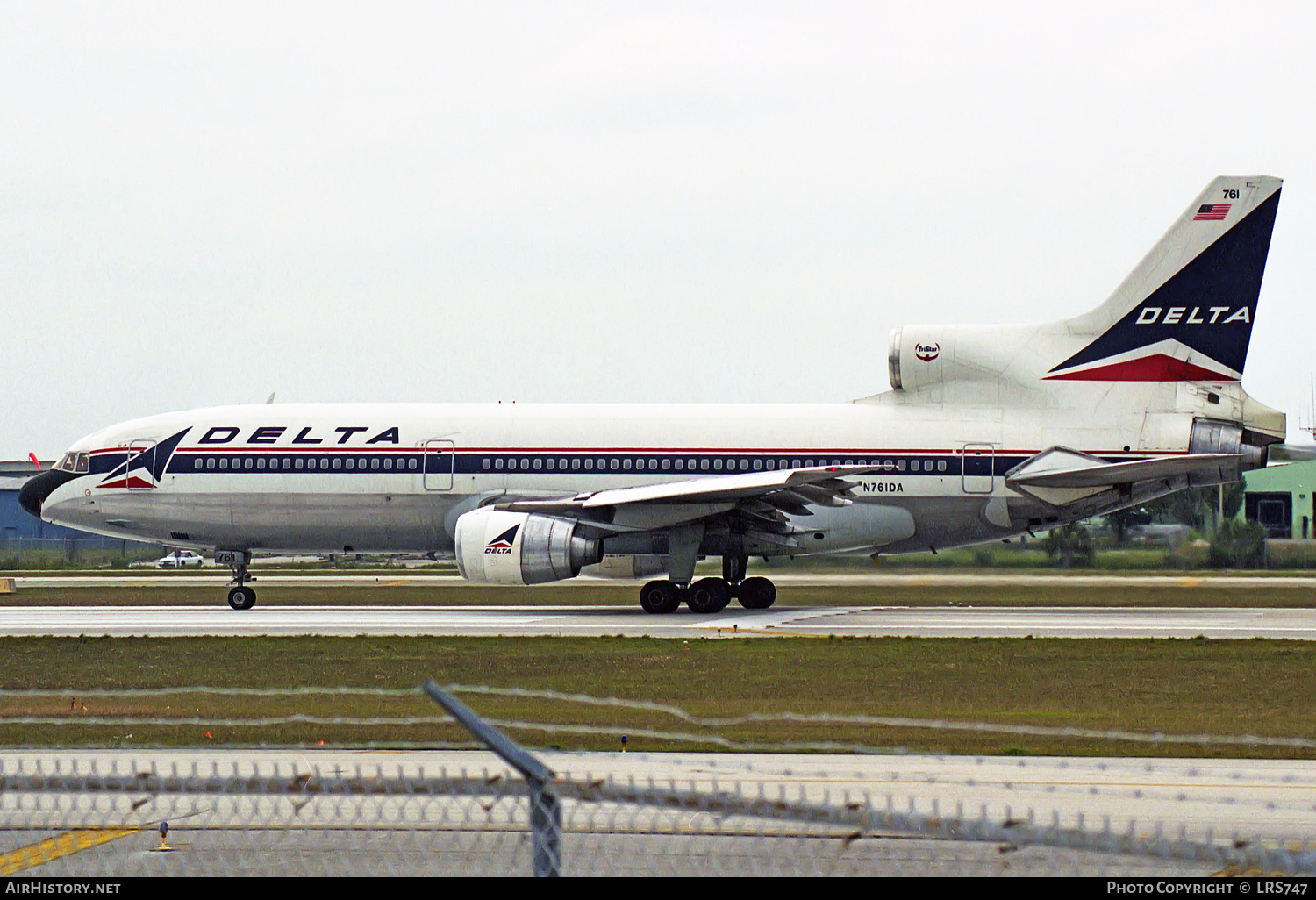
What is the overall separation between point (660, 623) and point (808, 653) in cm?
692

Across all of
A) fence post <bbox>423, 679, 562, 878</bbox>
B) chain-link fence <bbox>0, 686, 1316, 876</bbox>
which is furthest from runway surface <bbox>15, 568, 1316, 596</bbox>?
fence post <bbox>423, 679, 562, 878</bbox>

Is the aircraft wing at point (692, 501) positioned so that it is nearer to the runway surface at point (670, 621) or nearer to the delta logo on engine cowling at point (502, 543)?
the delta logo on engine cowling at point (502, 543)

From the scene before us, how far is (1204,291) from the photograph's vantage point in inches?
1232

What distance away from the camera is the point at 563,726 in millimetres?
13828

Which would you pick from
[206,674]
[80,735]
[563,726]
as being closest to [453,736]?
[563,726]

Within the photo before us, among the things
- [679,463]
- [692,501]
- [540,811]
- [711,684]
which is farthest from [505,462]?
[540,811]

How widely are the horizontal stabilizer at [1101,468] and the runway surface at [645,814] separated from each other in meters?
19.4

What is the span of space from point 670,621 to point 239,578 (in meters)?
11.3

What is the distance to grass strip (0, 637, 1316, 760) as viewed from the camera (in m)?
13.4

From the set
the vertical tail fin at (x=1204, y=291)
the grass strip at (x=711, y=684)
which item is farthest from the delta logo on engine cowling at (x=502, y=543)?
the vertical tail fin at (x=1204, y=291)

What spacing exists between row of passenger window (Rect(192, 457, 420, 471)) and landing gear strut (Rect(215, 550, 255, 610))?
214 cm

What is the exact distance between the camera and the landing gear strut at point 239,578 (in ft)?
110

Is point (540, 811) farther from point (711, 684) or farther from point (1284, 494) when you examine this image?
point (1284, 494)

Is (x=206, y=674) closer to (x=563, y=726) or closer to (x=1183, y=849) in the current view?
(x=563, y=726)
